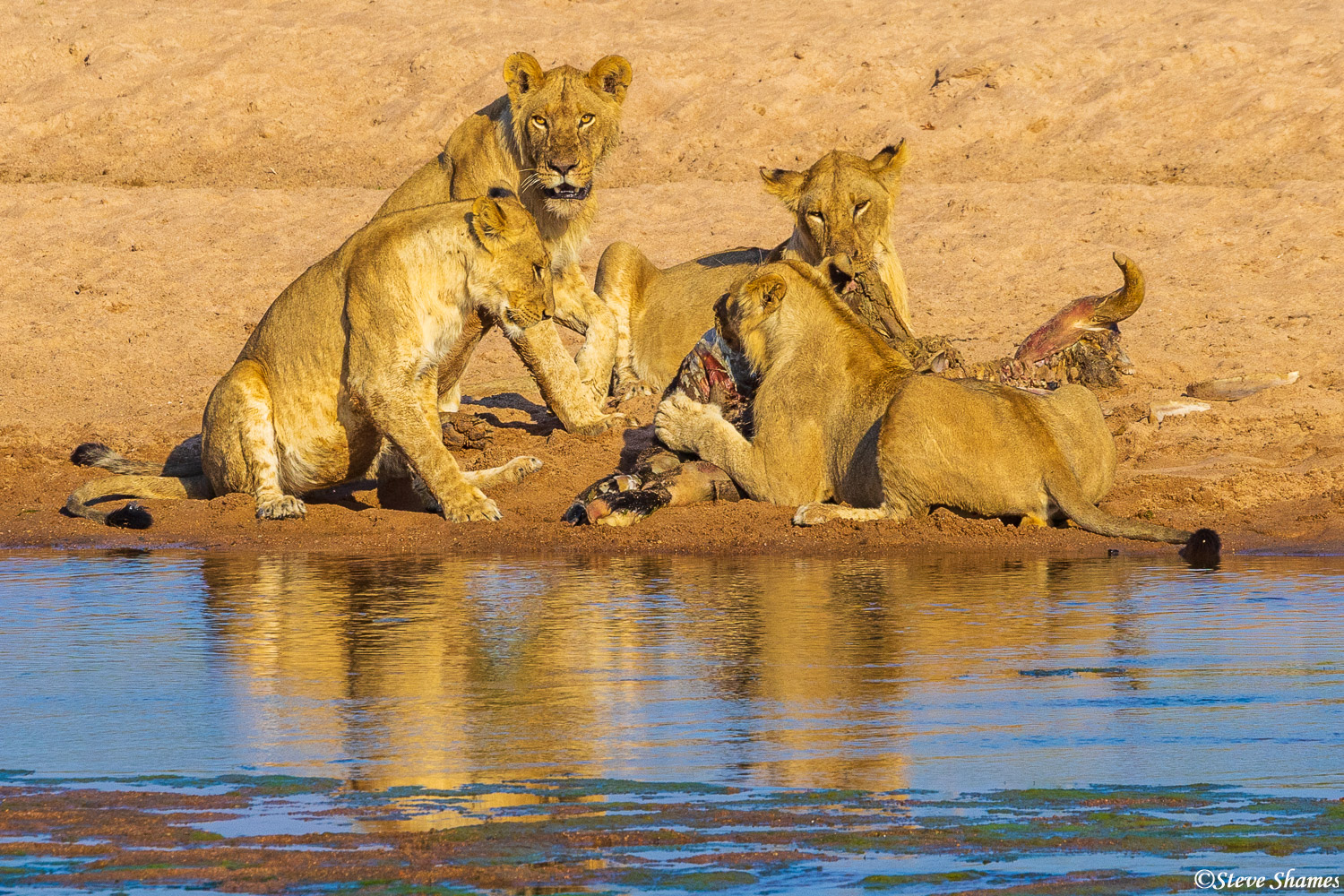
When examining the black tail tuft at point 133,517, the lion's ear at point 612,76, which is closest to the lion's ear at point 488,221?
the lion's ear at point 612,76

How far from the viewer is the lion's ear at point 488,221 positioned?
29.2ft

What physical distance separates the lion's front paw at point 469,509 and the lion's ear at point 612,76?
9.62 feet

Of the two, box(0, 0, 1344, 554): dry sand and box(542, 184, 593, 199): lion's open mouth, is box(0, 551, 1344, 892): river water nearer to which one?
box(0, 0, 1344, 554): dry sand

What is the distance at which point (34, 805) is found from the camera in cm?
408

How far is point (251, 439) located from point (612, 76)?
324 centimetres

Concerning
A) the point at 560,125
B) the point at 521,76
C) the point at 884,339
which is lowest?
the point at 884,339

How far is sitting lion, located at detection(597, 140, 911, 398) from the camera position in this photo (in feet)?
34.0

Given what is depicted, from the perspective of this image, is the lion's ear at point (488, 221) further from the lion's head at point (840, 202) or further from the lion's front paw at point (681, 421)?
the lion's head at point (840, 202)

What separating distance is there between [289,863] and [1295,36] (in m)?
20.1

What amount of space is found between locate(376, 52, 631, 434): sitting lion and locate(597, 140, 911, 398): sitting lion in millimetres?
1070

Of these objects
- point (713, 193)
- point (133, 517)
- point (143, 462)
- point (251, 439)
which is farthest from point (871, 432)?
point (713, 193)

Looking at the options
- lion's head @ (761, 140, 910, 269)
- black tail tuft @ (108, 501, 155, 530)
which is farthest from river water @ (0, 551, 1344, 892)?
lion's head @ (761, 140, 910, 269)

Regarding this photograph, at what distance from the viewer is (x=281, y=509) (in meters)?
9.45

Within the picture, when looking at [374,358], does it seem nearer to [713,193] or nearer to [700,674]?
[700,674]
